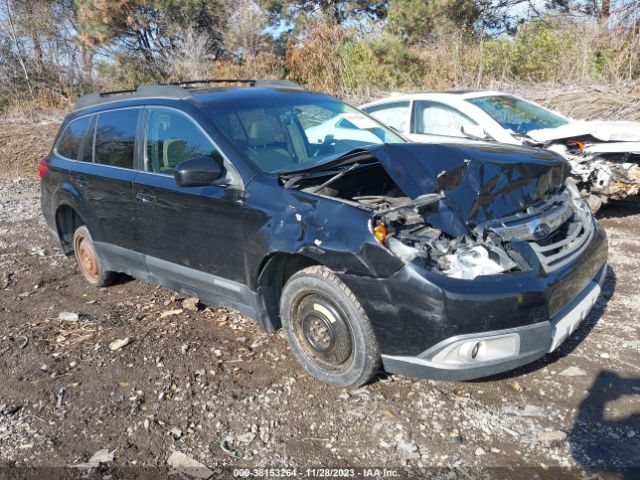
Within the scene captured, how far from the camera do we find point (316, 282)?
3.42 m

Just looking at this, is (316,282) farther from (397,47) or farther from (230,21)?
(230,21)

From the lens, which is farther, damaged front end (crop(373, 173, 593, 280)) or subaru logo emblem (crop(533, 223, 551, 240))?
subaru logo emblem (crop(533, 223, 551, 240))

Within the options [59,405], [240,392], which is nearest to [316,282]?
[240,392]

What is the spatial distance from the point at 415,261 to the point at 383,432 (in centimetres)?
96

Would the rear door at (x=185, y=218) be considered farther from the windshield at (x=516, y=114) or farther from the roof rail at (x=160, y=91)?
the windshield at (x=516, y=114)

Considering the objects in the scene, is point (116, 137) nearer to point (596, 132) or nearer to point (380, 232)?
point (380, 232)

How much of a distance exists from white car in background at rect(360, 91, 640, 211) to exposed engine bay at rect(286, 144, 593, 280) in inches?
86.5

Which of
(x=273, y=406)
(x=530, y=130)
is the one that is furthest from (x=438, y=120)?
(x=273, y=406)

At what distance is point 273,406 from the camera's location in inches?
137

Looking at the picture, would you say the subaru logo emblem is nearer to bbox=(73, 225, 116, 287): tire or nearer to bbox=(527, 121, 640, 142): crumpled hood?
bbox=(527, 121, 640, 142): crumpled hood

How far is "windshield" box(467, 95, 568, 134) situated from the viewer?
23.6ft

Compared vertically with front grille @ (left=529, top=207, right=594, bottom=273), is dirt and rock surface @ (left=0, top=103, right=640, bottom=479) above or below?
below

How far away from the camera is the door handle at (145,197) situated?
4410 millimetres

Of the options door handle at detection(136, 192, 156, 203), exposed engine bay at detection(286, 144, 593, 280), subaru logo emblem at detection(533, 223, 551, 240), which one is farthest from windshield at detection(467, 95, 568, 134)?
door handle at detection(136, 192, 156, 203)
